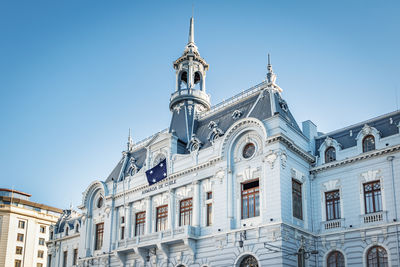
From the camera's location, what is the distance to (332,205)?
37906mm

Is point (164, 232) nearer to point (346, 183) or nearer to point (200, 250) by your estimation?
point (200, 250)

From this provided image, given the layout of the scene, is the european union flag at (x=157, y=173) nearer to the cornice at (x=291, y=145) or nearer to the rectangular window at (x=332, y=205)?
the cornice at (x=291, y=145)

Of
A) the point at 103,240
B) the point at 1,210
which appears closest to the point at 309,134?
the point at 103,240

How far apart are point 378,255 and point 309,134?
40.5 ft

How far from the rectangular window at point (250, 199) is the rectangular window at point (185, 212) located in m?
6.03

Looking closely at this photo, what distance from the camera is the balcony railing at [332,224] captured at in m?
36.5

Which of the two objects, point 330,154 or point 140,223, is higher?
point 330,154

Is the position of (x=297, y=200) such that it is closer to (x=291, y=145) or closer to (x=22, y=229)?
(x=291, y=145)

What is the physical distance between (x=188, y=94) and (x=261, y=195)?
60.3 feet

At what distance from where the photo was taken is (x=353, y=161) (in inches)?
1467

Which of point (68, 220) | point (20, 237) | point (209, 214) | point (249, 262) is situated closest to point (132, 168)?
point (209, 214)

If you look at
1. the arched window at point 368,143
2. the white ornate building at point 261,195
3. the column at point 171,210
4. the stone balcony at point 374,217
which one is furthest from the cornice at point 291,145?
the column at point 171,210

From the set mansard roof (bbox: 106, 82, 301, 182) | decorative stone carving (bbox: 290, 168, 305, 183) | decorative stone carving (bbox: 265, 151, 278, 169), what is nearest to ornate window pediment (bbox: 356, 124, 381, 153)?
decorative stone carving (bbox: 290, 168, 305, 183)

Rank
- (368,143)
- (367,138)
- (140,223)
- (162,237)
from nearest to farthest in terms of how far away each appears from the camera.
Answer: (368,143), (367,138), (162,237), (140,223)
